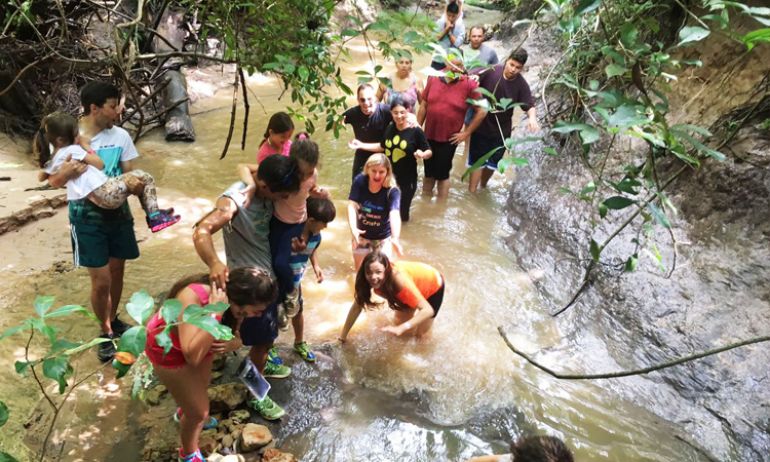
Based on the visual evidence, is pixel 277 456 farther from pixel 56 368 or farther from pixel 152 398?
pixel 56 368

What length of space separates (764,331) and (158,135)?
7.35m

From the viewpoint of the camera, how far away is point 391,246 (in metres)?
4.15

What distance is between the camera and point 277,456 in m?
2.72

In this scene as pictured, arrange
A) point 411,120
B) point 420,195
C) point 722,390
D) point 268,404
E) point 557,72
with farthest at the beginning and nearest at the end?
1. point 557,72
2. point 420,195
3. point 411,120
4. point 722,390
5. point 268,404

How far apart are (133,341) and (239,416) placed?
1.80 meters

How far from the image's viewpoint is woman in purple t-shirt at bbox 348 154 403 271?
13.1ft

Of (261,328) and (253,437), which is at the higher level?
(261,328)

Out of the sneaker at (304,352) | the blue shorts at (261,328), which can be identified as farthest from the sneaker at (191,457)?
the sneaker at (304,352)

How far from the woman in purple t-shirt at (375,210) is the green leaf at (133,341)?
267cm

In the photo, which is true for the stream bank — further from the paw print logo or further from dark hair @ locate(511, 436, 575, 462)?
the paw print logo

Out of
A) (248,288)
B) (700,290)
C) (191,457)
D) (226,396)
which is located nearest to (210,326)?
(248,288)

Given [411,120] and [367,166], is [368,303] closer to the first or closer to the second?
[367,166]

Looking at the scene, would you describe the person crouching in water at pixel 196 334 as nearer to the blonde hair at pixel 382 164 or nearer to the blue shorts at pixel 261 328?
the blue shorts at pixel 261 328

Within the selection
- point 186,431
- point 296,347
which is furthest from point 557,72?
point 186,431
